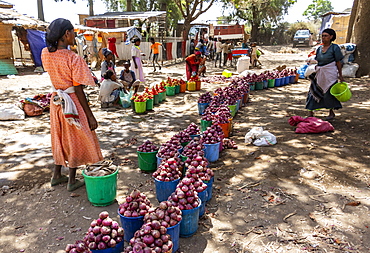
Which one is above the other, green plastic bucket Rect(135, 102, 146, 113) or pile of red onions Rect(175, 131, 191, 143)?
Result: pile of red onions Rect(175, 131, 191, 143)

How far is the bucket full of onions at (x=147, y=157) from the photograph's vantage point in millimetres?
4419

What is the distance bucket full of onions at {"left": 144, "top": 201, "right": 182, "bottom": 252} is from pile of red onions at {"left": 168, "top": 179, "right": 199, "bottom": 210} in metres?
0.16

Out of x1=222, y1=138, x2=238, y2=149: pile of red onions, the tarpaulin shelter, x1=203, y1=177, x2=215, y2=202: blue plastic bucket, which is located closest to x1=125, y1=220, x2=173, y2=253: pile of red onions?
x1=203, y1=177, x2=215, y2=202: blue plastic bucket

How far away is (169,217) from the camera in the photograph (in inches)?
105

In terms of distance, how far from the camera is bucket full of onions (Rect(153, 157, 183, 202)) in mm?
3496

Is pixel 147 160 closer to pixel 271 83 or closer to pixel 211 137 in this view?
pixel 211 137

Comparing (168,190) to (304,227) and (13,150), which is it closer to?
(304,227)

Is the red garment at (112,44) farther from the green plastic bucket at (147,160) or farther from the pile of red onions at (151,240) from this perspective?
the pile of red onions at (151,240)

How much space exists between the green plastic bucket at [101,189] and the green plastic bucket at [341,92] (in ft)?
16.9

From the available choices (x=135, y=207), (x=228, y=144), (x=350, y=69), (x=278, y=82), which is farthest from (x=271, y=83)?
(x=135, y=207)

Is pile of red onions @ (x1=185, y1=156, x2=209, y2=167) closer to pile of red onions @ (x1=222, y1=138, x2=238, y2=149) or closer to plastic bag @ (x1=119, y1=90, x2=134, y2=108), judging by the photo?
pile of red onions @ (x1=222, y1=138, x2=238, y2=149)

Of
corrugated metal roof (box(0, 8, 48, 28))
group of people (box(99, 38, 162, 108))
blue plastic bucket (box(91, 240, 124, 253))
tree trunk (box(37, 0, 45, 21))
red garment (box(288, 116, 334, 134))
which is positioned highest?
tree trunk (box(37, 0, 45, 21))

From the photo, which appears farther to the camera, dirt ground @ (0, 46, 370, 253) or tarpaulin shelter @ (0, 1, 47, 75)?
tarpaulin shelter @ (0, 1, 47, 75)

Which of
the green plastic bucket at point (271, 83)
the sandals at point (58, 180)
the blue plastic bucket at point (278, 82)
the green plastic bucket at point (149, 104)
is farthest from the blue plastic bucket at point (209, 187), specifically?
the blue plastic bucket at point (278, 82)
